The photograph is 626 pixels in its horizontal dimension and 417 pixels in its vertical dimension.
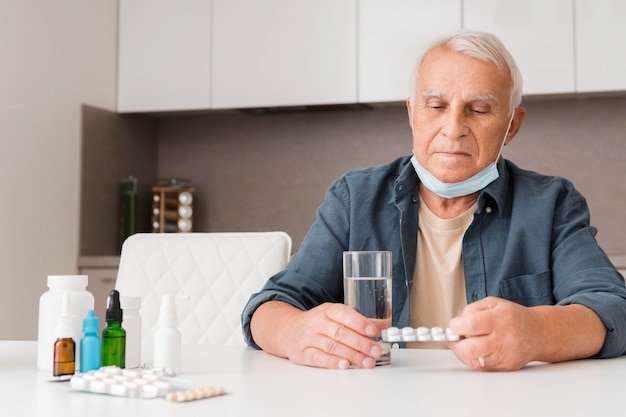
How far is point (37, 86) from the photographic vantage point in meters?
3.21

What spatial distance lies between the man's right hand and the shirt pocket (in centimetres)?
51

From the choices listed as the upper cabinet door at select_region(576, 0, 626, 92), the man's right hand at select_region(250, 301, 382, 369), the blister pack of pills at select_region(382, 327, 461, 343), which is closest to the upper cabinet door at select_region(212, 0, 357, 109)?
the upper cabinet door at select_region(576, 0, 626, 92)

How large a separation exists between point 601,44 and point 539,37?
0.23 meters

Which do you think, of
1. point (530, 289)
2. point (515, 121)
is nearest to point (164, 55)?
point (515, 121)

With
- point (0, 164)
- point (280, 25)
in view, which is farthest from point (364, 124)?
point (0, 164)

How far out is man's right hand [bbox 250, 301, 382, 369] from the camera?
112 cm

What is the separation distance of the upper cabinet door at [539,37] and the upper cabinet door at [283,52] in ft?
1.95

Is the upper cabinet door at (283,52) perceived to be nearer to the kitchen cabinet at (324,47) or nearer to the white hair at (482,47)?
the kitchen cabinet at (324,47)

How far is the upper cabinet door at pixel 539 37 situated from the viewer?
10.6ft

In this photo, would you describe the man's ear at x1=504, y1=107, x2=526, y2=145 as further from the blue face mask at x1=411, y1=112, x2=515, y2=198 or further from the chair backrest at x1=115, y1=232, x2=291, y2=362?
the chair backrest at x1=115, y1=232, x2=291, y2=362

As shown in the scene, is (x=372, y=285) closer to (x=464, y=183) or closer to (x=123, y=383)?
(x=123, y=383)

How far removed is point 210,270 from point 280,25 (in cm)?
198

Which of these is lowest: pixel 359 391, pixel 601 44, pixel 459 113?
pixel 359 391

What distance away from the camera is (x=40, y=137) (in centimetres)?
322
